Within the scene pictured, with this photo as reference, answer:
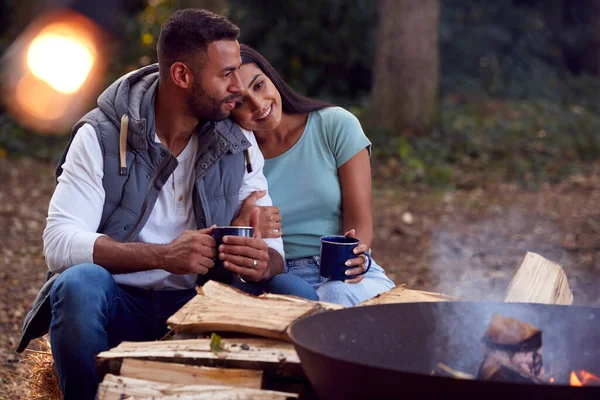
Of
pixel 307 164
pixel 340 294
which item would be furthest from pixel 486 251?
pixel 340 294

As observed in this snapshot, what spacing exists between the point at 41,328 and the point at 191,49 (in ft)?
4.09

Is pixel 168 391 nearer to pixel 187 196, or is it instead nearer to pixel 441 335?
pixel 441 335

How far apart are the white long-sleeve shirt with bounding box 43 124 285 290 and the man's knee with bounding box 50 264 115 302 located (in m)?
0.11

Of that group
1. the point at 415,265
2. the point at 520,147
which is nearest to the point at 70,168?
the point at 415,265

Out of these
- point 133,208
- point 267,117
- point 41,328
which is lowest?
point 41,328

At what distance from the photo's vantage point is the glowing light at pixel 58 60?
442 inches

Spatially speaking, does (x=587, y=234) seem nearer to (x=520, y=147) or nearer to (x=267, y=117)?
(x=520, y=147)

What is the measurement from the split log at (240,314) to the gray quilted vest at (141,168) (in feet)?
1.78

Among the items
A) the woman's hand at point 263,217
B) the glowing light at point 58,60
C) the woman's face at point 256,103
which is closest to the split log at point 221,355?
the woman's hand at point 263,217

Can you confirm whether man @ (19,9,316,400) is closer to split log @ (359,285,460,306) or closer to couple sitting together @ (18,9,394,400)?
couple sitting together @ (18,9,394,400)

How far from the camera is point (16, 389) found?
155 inches

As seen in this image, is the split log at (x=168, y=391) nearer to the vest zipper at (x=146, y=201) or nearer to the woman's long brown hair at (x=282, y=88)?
the vest zipper at (x=146, y=201)

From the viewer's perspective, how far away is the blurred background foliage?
10.0 m

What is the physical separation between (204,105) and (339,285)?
0.91 metres
